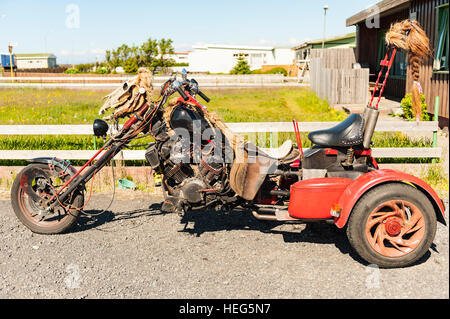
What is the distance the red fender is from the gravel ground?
1.22ft

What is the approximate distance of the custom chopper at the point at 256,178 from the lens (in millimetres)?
3994

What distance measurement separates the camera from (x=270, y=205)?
186 inches

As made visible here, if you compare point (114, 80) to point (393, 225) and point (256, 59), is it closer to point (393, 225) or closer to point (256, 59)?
point (393, 225)

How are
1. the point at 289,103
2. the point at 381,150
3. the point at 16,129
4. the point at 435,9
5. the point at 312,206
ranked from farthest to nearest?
the point at 289,103 → the point at 435,9 → the point at 16,129 → the point at 381,150 → the point at 312,206

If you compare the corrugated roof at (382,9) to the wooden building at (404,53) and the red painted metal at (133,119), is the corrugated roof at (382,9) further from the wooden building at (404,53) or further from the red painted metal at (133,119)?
the red painted metal at (133,119)

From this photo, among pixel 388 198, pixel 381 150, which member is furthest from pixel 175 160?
pixel 381 150

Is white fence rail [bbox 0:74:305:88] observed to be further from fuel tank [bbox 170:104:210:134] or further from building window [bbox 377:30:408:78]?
fuel tank [bbox 170:104:210:134]

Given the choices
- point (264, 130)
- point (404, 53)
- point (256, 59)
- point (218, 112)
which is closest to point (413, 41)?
point (264, 130)

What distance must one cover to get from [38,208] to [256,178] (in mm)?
2660

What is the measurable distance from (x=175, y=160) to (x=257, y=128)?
2.79 meters

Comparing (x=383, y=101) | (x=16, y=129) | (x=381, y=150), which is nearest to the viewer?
(x=381, y=150)

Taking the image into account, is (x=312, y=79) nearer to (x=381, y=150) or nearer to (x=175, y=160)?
(x=381, y=150)

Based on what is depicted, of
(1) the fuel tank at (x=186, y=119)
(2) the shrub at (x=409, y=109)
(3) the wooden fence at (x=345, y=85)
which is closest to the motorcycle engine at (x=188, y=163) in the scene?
(1) the fuel tank at (x=186, y=119)

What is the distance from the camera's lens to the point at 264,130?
7.03 meters
